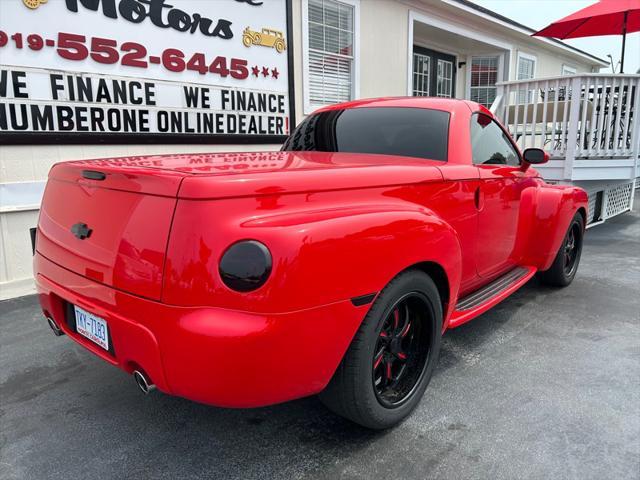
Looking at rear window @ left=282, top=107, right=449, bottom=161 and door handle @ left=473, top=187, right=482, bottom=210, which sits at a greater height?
rear window @ left=282, top=107, right=449, bottom=161

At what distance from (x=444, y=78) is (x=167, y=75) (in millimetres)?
8048

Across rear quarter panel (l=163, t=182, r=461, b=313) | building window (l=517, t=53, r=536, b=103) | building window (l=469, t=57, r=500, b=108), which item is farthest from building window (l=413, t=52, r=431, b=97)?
rear quarter panel (l=163, t=182, r=461, b=313)

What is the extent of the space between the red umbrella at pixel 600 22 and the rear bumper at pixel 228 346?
7.79 m

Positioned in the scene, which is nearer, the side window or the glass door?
the side window

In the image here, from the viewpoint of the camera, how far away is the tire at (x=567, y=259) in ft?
14.1

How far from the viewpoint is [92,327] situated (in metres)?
2.03

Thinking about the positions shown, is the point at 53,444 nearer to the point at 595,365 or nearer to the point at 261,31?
the point at 595,365

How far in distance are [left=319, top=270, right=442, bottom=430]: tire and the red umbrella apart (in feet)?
23.4

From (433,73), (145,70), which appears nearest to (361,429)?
(145,70)

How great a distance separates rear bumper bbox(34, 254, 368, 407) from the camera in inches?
64.4

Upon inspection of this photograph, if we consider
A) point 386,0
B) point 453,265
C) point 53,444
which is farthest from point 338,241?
point 386,0

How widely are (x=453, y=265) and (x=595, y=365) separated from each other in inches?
51.5

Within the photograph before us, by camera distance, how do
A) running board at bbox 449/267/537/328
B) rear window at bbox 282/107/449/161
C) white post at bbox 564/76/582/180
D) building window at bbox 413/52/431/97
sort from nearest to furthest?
running board at bbox 449/267/537/328 → rear window at bbox 282/107/449/161 → white post at bbox 564/76/582/180 → building window at bbox 413/52/431/97

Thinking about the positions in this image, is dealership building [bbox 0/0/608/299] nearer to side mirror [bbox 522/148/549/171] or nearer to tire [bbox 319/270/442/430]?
tire [bbox 319/270/442/430]
